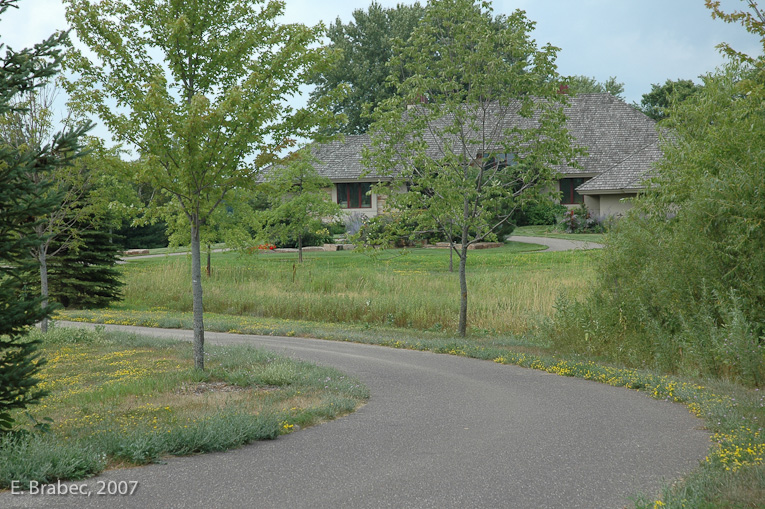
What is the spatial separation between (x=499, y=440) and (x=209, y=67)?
25.1 feet

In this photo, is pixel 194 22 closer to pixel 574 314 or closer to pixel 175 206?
pixel 175 206

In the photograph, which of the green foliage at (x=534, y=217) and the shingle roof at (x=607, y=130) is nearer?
the green foliage at (x=534, y=217)

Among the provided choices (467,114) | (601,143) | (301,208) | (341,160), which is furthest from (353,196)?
(467,114)

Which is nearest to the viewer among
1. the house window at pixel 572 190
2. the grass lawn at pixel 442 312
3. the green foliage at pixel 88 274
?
the grass lawn at pixel 442 312

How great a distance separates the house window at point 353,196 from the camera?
48750 millimetres

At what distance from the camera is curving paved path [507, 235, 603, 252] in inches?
1262

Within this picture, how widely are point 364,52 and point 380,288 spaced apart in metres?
47.3

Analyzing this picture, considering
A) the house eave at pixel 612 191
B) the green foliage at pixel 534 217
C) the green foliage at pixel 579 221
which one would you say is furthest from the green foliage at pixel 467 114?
the green foliage at pixel 534 217

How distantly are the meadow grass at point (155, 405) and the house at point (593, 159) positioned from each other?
103 feet

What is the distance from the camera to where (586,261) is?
25719 mm

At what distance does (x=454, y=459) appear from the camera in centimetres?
660

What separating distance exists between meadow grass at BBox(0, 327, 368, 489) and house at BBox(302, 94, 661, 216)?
31.3m

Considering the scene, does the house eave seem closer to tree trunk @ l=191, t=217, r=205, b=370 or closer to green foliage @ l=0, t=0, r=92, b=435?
tree trunk @ l=191, t=217, r=205, b=370

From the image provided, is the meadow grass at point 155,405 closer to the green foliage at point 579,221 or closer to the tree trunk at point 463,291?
the tree trunk at point 463,291
